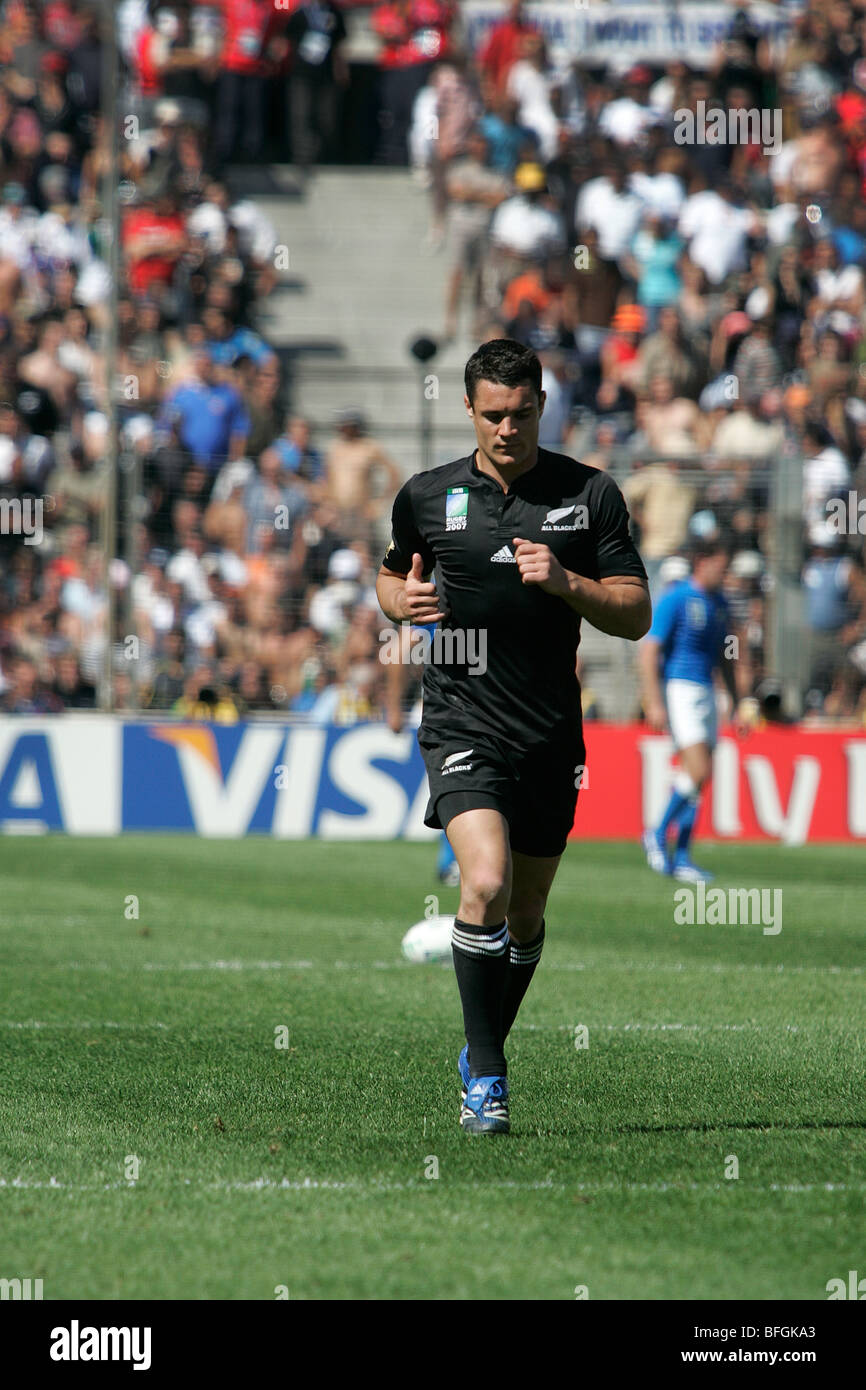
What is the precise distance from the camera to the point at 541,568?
6.04 metres

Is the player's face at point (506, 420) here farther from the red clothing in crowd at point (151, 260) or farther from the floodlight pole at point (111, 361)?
the red clothing in crowd at point (151, 260)

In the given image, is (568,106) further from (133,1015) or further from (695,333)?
(133,1015)

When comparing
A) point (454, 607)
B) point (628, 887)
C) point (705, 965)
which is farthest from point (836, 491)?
point (454, 607)

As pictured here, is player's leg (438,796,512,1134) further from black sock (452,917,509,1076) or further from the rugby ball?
the rugby ball

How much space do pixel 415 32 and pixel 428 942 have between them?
1798cm

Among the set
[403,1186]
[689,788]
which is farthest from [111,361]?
[403,1186]

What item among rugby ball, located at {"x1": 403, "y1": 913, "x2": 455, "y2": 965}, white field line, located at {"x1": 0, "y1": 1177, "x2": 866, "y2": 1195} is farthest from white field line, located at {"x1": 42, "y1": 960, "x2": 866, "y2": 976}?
white field line, located at {"x1": 0, "y1": 1177, "x2": 866, "y2": 1195}

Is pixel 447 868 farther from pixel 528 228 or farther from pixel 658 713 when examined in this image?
pixel 528 228

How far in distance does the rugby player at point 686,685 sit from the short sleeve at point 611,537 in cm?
843

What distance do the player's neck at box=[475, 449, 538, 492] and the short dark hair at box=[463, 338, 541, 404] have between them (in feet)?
0.76

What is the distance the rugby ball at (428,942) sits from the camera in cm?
1005

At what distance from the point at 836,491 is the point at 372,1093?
518 inches

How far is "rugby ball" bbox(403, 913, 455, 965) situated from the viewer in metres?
10.0

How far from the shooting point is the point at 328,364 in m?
23.8
